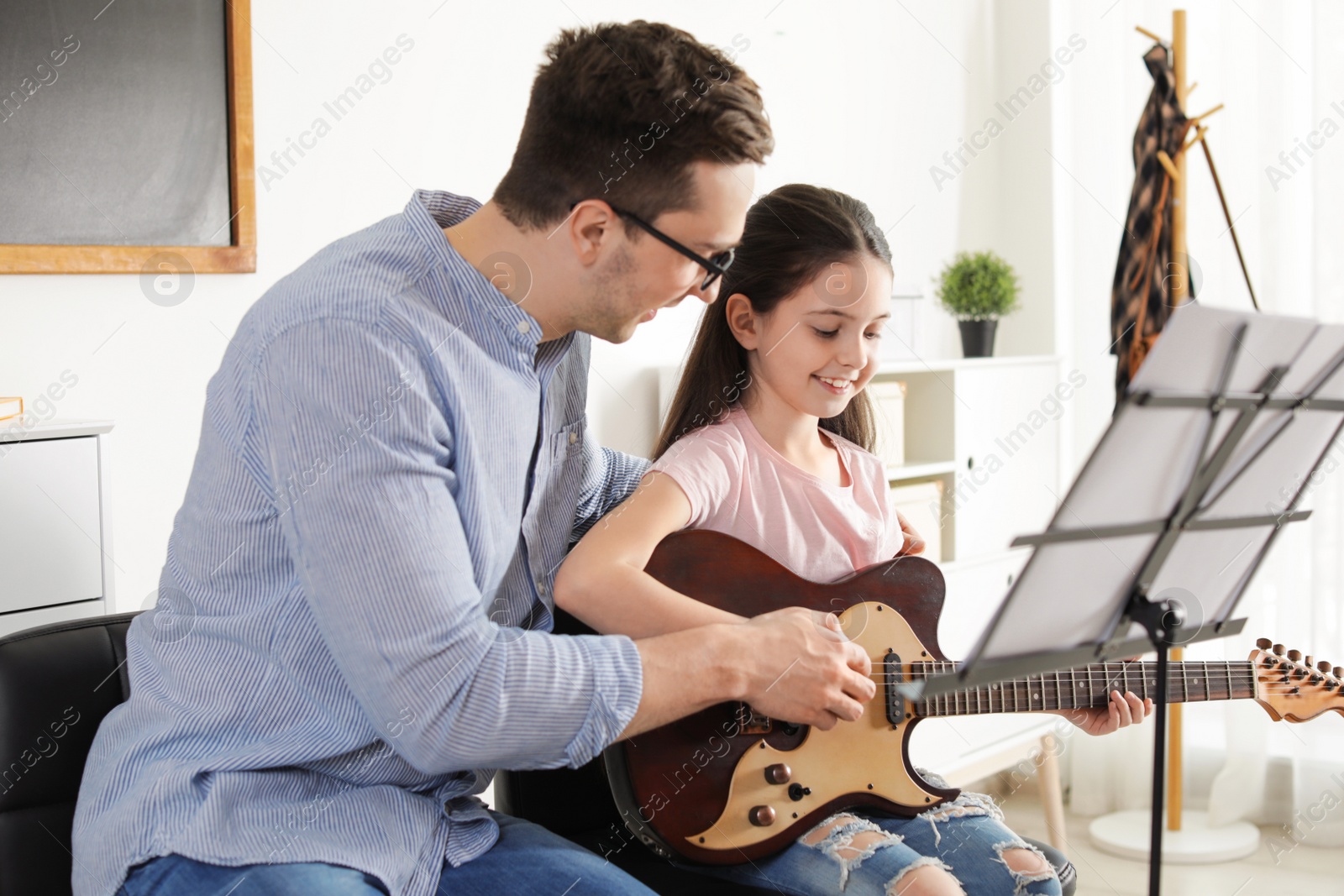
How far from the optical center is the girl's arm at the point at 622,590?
1409mm

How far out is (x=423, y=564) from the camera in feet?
3.54

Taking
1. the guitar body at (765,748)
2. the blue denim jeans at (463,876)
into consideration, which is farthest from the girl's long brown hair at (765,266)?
the blue denim jeans at (463,876)

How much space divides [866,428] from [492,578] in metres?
0.82

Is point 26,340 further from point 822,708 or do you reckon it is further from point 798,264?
point 822,708

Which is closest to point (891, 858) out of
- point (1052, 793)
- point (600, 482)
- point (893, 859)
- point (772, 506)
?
point (893, 859)

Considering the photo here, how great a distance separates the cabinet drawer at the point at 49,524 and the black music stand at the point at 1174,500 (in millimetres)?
1185

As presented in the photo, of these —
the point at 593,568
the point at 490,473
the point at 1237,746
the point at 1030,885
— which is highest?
the point at 490,473

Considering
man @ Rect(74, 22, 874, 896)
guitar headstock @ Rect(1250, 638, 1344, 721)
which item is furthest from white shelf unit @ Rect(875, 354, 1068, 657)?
man @ Rect(74, 22, 874, 896)

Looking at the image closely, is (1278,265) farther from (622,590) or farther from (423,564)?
(423,564)

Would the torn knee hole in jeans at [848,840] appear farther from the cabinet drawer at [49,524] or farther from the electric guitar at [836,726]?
the cabinet drawer at [49,524]

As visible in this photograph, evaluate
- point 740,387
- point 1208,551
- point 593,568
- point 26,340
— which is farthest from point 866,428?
point 26,340

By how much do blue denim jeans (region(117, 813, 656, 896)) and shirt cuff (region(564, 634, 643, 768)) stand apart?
0.15 m

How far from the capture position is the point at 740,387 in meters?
1.75

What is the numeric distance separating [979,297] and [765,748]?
209 cm
